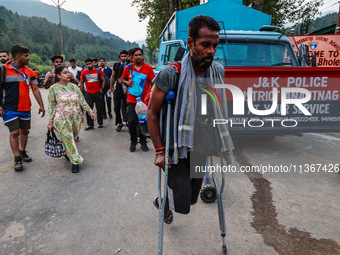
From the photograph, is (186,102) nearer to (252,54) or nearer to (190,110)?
(190,110)

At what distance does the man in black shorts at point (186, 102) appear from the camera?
1881 mm

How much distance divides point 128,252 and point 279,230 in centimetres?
158

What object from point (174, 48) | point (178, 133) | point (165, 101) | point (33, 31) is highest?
point (33, 31)

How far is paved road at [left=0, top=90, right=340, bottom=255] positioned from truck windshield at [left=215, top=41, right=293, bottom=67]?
1861 millimetres

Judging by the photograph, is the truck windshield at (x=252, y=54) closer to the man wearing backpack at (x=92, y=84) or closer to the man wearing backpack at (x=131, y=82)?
the man wearing backpack at (x=131, y=82)

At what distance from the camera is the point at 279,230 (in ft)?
8.70

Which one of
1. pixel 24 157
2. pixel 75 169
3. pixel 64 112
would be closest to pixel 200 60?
pixel 64 112

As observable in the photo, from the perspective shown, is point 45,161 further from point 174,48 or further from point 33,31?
point 33,31

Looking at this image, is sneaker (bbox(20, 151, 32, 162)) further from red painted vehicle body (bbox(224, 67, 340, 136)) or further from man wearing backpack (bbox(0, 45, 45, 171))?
red painted vehicle body (bbox(224, 67, 340, 136))

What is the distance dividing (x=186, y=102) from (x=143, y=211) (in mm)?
1725

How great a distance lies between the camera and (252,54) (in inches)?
196

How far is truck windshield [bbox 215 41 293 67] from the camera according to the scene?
4953 mm

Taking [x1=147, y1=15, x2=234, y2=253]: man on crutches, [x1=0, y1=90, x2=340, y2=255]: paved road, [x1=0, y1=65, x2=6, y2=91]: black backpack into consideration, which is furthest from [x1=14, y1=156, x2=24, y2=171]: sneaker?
[x1=147, y1=15, x2=234, y2=253]: man on crutches

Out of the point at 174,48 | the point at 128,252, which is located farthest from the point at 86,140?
the point at 128,252
